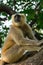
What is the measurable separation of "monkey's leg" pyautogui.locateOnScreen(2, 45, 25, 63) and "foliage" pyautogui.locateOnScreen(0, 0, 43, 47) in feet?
7.51

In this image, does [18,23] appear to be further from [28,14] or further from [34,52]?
[28,14]

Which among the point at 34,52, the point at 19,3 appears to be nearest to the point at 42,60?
the point at 34,52

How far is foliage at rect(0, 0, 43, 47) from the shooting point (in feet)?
28.1

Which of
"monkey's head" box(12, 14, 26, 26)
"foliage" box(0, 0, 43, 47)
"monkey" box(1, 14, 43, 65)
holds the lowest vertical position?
"monkey" box(1, 14, 43, 65)

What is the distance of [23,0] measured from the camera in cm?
945

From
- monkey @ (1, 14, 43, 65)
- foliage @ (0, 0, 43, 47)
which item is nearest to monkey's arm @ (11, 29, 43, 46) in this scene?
monkey @ (1, 14, 43, 65)

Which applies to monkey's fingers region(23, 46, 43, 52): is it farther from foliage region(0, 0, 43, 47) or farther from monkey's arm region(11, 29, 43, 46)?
foliage region(0, 0, 43, 47)

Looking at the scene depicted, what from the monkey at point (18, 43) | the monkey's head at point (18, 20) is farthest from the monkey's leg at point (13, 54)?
Result: the monkey's head at point (18, 20)

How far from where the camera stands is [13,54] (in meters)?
6.26

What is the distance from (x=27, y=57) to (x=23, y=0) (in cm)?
387

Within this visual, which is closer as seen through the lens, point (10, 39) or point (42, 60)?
point (42, 60)

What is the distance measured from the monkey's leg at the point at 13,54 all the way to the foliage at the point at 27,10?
2.29m

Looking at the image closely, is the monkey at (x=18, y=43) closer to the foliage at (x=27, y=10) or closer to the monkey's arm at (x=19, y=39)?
the monkey's arm at (x=19, y=39)

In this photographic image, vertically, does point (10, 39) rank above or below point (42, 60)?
above
